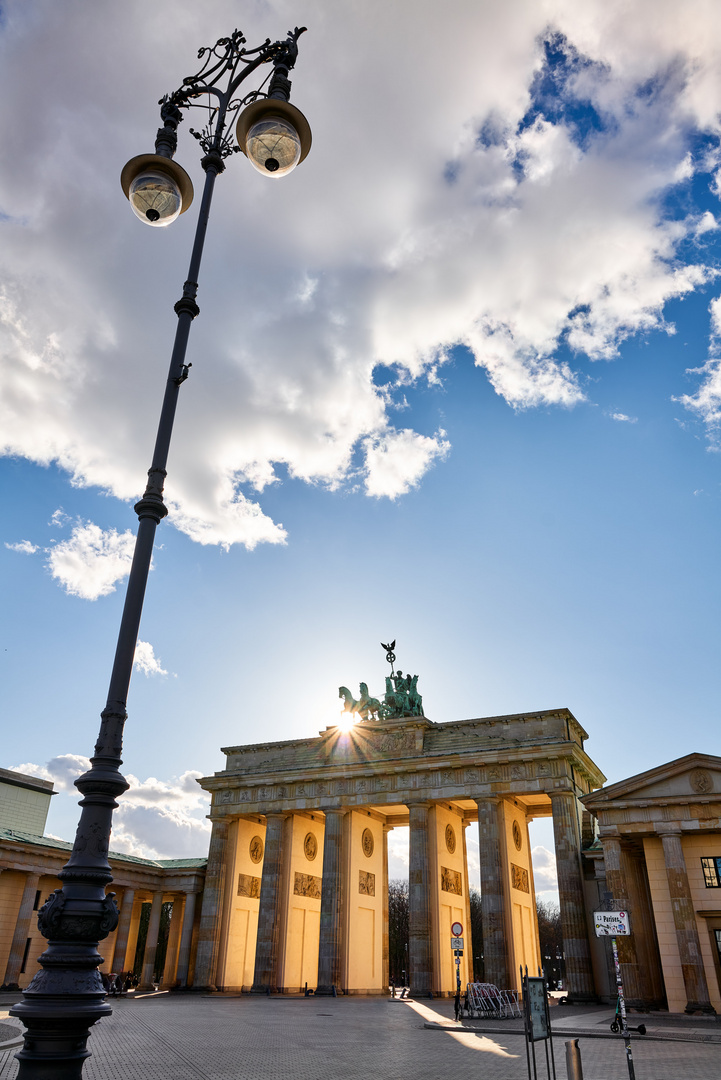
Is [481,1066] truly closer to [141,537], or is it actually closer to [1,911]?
[141,537]

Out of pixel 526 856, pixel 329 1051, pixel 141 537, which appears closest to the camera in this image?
pixel 141 537

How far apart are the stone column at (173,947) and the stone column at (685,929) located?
35915mm

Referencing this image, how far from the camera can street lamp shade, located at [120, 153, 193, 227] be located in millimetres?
9828

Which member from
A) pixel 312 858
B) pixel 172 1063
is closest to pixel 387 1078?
pixel 172 1063

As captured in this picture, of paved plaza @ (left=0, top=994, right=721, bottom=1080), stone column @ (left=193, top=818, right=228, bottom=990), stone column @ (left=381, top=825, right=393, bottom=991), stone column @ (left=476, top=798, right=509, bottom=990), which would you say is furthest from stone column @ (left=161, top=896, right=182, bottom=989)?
paved plaza @ (left=0, top=994, right=721, bottom=1080)

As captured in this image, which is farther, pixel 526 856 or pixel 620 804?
pixel 526 856

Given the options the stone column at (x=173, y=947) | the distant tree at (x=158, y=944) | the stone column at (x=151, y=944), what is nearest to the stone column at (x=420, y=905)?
the stone column at (x=151, y=944)

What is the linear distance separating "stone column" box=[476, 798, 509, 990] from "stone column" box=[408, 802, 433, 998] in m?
3.25

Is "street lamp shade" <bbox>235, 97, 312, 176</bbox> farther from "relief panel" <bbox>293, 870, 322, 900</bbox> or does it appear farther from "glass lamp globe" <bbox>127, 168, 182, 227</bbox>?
"relief panel" <bbox>293, 870, 322, 900</bbox>

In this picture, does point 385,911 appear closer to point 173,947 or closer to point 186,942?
point 186,942

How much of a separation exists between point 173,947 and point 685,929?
39577 mm

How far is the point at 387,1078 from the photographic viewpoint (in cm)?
1361

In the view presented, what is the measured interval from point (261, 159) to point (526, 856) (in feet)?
151

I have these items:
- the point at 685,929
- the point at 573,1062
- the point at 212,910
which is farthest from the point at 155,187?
the point at 212,910
